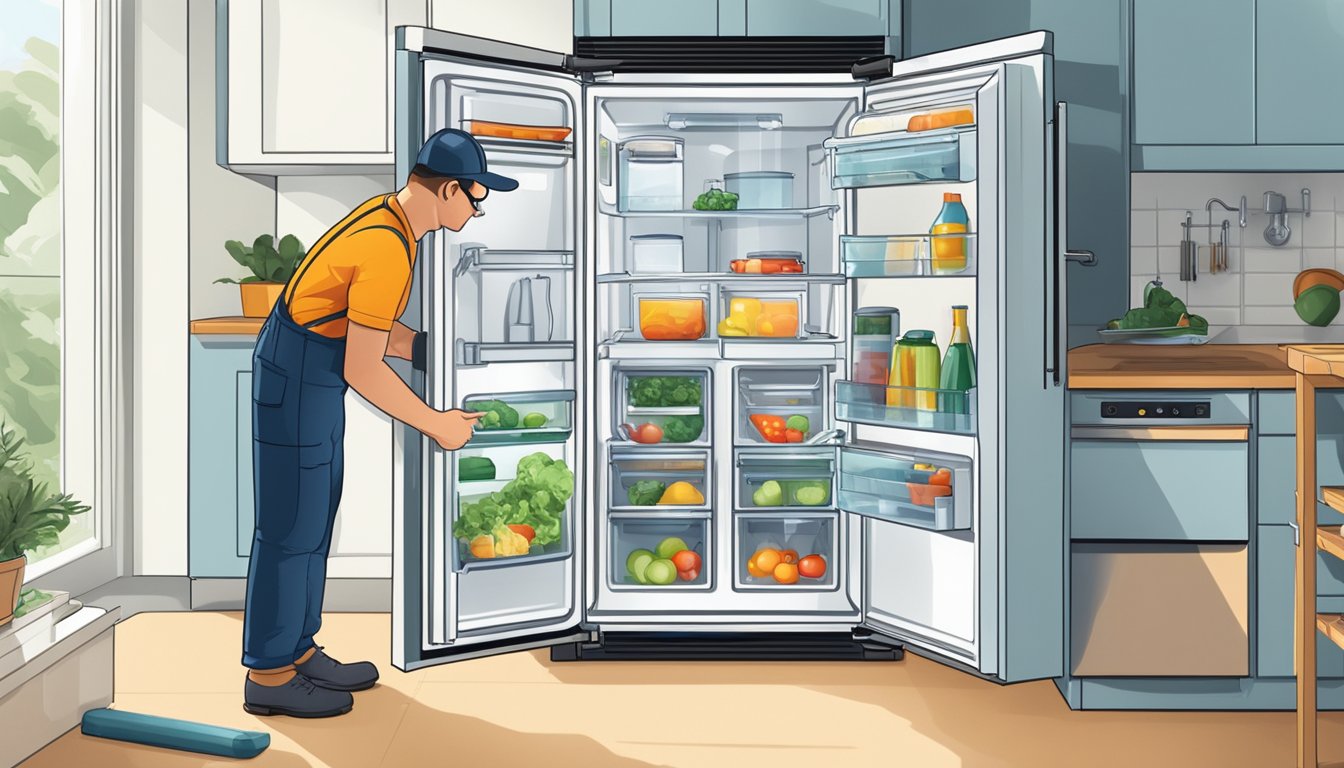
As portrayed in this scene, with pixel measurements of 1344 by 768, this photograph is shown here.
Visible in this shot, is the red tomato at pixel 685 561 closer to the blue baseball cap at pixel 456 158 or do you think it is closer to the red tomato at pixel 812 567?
the red tomato at pixel 812 567

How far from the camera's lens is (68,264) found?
11.3ft

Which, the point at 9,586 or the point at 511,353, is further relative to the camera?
the point at 511,353

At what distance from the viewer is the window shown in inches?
134

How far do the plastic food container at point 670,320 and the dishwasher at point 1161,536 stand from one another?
1109mm

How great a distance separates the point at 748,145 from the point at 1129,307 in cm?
142

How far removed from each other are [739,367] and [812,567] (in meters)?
0.65

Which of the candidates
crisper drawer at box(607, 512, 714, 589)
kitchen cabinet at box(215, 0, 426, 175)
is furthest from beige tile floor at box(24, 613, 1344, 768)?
kitchen cabinet at box(215, 0, 426, 175)

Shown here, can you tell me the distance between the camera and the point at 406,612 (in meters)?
2.68

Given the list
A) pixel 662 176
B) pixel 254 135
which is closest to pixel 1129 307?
pixel 662 176

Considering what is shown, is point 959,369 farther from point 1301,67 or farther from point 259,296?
Answer: point 259,296

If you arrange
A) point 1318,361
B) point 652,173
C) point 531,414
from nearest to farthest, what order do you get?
point 1318,361 < point 531,414 < point 652,173

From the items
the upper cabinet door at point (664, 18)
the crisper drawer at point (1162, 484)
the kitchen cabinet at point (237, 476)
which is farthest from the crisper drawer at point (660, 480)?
the upper cabinet door at point (664, 18)

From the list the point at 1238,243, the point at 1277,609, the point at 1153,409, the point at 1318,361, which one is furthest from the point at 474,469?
the point at 1238,243

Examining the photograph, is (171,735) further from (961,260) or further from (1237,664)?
(1237,664)
